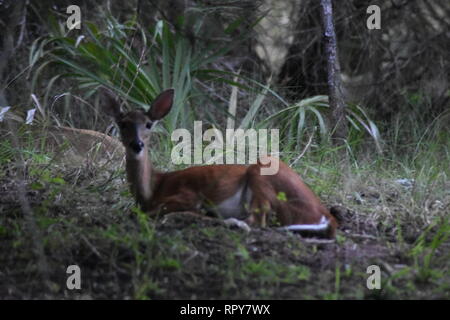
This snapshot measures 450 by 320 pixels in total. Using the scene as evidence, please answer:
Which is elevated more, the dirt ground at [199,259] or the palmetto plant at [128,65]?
the palmetto plant at [128,65]

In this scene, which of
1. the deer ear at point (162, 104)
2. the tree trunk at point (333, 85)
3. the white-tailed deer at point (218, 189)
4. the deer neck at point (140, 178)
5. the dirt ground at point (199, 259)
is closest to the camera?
the dirt ground at point (199, 259)

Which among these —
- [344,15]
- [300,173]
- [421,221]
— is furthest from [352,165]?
[344,15]

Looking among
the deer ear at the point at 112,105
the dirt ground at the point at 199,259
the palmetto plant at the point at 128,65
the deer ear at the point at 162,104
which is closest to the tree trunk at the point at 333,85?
the palmetto plant at the point at 128,65

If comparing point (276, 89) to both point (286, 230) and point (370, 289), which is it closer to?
point (286, 230)

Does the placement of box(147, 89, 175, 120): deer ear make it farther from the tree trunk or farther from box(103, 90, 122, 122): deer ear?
the tree trunk

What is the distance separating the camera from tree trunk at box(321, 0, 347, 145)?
7531 mm

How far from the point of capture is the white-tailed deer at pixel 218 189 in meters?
4.98

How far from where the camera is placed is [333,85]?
7.66m

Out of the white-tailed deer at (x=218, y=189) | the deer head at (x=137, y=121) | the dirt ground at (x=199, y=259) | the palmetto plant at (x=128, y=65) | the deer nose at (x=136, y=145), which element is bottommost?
the dirt ground at (x=199, y=259)

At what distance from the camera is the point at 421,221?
5.42 meters

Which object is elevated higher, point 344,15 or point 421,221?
point 344,15

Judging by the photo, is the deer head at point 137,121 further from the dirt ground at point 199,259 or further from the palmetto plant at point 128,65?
the palmetto plant at point 128,65

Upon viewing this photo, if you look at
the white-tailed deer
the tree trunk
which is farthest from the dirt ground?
the tree trunk

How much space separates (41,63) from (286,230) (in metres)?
4.32
